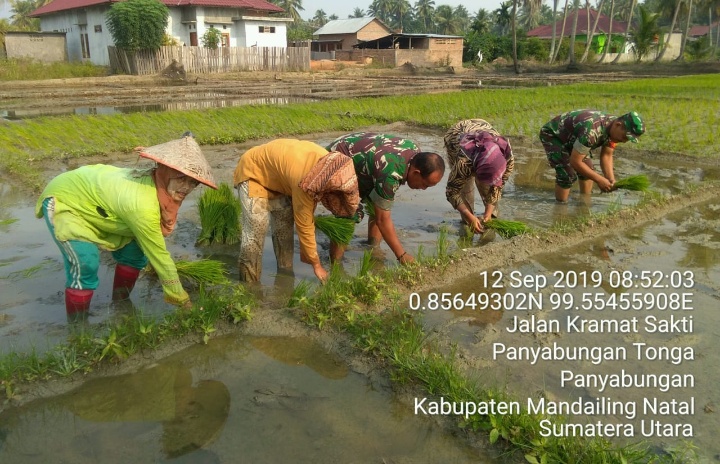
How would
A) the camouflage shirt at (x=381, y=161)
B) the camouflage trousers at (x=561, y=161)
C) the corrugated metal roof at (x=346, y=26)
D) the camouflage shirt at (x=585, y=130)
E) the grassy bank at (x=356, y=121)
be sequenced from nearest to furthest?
1. the camouflage shirt at (x=381, y=161)
2. the camouflage shirt at (x=585, y=130)
3. the camouflage trousers at (x=561, y=161)
4. the grassy bank at (x=356, y=121)
5. the corrugated metal roof at (x=346, y=26)

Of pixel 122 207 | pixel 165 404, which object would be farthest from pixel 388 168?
pixel 165 404

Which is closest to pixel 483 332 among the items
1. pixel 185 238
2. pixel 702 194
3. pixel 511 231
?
pixel 511 231

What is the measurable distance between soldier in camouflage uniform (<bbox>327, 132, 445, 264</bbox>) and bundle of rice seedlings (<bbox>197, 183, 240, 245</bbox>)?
48.1 inches

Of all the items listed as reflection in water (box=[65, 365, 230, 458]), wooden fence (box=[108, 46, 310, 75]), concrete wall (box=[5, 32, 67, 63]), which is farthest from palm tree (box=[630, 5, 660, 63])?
reflection in water (box=[65, 365, 230, 458])

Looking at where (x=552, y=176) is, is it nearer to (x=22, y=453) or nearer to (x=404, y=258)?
(x=404, y=258)

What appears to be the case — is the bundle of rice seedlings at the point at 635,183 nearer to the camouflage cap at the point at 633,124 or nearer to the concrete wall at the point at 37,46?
the camouflage cap at the point at 633,124

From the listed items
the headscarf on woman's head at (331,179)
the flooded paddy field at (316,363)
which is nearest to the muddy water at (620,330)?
the flooded paddy field at (316,363)

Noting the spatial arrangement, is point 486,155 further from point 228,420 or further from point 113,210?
point 228,420

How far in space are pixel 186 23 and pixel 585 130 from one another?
2363 centimetres

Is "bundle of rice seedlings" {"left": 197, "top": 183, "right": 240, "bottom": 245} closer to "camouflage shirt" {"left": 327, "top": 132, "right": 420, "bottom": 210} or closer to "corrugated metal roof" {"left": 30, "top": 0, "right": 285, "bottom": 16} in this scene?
"camouflage shirt" {"left": 327, "top": 132, "right": 420, "bottom": 210}

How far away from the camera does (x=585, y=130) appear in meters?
5.49

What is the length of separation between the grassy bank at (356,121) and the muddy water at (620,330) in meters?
4.90

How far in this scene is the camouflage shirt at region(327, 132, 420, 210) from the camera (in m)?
3.64

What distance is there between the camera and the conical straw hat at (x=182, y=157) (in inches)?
107
